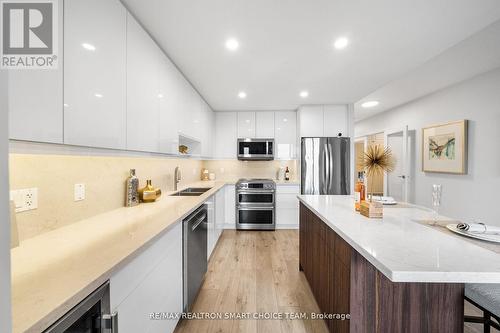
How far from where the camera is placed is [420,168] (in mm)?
4121

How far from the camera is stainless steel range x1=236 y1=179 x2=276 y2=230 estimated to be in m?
3.96

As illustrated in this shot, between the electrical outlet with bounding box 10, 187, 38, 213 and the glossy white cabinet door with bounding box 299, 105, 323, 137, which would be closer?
the electrical outlet with bounding box 10, 187, 38, 213

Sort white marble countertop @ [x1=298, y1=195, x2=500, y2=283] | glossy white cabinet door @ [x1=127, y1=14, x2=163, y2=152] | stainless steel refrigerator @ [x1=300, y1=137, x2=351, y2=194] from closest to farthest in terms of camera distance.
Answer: white marble countertop @ [x1=298, y1=195, x2=500, y2=283] < glossy white cabinet door @ [x1=127, y1=14, x2=163, y2=152] < stainless steel refrigerator @ [x1=300, y1=137, x2=351, y2=194]

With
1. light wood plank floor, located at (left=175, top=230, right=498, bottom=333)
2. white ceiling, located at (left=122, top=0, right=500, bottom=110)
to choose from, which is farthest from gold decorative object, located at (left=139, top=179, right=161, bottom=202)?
white ceiling, located at (left=122, top=0, right=500, bottom=110)

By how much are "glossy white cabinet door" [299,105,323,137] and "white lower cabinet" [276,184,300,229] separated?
1.07 meters

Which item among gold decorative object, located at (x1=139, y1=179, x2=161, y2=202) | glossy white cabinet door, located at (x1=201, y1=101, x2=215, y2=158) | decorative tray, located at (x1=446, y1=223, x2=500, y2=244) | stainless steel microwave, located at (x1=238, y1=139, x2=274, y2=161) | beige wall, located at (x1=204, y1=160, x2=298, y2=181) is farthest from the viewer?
beige wall, located at (x1=204, y1=160, x2=298, y2=181)

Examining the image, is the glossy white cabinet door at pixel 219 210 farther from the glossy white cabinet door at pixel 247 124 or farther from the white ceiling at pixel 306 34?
the white ceiling at pixel 306 34

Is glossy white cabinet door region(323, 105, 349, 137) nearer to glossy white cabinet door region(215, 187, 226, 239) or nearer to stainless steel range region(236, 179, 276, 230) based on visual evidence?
stainless steel range region(236, 179, 276, 230)

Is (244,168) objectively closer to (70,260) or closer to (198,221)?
(198,221)

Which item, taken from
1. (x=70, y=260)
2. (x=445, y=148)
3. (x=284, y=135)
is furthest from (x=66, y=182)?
(x=445, y=148)

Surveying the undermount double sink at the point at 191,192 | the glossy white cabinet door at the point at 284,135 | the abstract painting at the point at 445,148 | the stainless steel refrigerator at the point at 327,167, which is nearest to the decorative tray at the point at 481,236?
the undermount double sink at the point at 191,192

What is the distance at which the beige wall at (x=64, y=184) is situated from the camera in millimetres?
1063

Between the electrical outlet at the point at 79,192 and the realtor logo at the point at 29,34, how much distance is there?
0.79 m

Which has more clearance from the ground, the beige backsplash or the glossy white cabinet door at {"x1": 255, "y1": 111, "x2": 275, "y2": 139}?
the glossy white cabinet door at {"x1": 255, "y1": 111, "x2": 275, "y2": 139}
